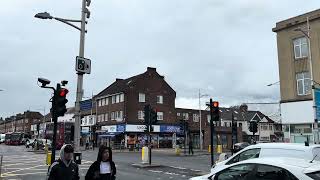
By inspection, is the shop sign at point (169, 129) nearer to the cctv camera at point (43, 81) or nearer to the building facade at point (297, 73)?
the building facade at point (297, 73)

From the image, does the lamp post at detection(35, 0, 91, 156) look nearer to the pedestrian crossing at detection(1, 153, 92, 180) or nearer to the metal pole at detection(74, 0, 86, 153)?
the metal pole at detection(74, 0, 86, 153)

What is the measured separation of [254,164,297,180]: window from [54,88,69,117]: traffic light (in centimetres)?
768

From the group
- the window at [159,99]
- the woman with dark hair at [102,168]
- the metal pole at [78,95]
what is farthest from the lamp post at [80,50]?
the window at [159,99]

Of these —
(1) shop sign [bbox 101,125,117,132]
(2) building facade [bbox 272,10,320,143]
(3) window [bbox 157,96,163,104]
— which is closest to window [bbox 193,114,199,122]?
(3) window [bbox 157,96,163,104]

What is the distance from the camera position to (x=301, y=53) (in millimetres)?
34406

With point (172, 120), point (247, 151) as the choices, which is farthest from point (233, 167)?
point (172, 120)

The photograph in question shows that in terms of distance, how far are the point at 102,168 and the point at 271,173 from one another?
10.1 feet

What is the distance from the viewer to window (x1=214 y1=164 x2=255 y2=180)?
7913mm

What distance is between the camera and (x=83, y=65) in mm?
13664

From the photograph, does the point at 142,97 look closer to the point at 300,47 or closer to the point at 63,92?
the point at 300,47

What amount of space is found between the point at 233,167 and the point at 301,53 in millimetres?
28304

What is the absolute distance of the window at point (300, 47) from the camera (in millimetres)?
34000

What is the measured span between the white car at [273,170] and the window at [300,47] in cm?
2784

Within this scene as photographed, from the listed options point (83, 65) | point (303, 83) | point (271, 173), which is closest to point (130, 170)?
point (83, 65)
